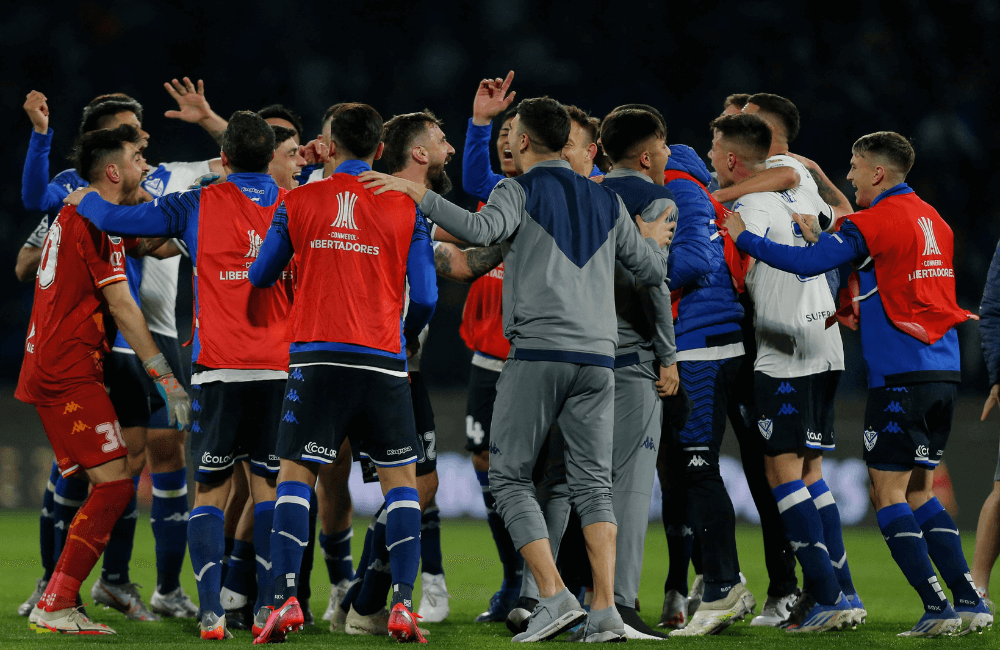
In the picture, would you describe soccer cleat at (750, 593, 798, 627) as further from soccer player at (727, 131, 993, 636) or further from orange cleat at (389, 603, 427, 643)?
orange cleat at (389, 603, 427, 643)

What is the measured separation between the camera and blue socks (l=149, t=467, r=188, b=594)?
5.08 m

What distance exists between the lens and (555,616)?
3670mm

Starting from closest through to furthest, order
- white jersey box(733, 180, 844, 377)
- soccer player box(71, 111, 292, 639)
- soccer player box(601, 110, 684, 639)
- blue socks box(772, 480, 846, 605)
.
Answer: soccer player box(601, 110, 684, 639) → soccer player box(71, 111, 292, 639) → blue socks box(772, 480, 846, 605) → white jersey box(733, 180, 844, 377)

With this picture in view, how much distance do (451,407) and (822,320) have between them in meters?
6.52

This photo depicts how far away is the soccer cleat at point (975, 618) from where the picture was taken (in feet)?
14.4

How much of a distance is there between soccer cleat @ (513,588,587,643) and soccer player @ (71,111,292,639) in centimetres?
111

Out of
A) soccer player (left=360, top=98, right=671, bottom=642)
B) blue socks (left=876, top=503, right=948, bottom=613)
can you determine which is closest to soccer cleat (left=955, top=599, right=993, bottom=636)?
blue socks (left=876, top=503, right=948, bottom=613)

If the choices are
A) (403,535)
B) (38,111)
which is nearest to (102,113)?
(38,111)

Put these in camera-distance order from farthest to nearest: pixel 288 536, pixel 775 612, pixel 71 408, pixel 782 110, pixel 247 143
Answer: pixel 782 110
pixel 775 612
pixel 71 408
pixel 247 143
pixel 288 536

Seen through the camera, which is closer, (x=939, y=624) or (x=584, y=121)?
(x=939, y=624)

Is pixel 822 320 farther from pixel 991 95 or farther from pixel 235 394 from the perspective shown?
pixel 991 95

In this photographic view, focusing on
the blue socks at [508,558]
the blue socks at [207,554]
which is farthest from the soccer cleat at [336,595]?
the blue socks at [207,554]

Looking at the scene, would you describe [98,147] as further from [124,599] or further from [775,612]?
[775,612]

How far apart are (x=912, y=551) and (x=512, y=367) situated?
1923 millimetres
